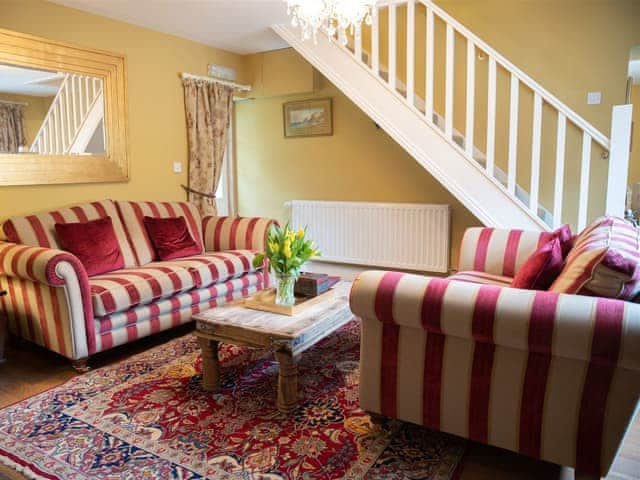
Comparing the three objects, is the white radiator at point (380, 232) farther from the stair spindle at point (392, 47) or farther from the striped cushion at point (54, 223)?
the striped cushion at point (54, 223)

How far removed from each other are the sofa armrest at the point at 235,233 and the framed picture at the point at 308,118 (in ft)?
4.82

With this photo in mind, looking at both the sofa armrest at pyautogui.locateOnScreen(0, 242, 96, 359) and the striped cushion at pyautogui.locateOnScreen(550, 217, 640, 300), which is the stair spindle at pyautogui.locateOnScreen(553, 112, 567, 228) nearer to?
the striped cushion at pyautogui.locateOnScreen(550, 217, 640, 300)

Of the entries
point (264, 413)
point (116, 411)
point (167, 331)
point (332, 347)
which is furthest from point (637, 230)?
point (167, 331)

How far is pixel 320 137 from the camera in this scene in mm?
5055

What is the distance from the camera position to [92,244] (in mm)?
3189

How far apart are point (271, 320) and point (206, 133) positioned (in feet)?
9.89

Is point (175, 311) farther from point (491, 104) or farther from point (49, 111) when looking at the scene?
point (491, 104)

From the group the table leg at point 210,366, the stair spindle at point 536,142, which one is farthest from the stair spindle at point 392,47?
the table leg at point 210,366

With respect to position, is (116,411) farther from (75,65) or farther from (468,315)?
(75,65)

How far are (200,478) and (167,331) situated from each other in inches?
72.2

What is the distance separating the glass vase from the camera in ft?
8.13

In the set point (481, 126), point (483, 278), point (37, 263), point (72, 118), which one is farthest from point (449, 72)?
point (37, 263)

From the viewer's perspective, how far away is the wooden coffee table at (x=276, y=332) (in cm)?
218

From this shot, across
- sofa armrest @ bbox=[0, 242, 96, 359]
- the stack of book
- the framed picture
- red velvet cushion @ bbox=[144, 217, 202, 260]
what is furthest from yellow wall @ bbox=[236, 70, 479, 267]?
sofa armrest @ bbox=[0, 242, 96, 359]
